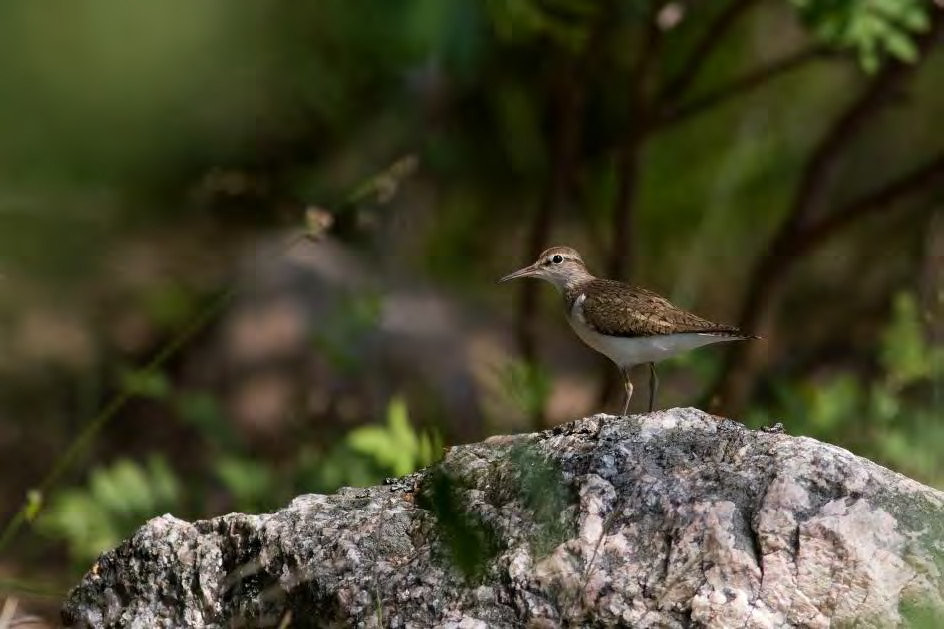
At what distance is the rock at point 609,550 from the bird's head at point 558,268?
224cm

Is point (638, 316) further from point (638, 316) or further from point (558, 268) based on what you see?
point (558, 268)

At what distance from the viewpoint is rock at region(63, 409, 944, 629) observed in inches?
99.5

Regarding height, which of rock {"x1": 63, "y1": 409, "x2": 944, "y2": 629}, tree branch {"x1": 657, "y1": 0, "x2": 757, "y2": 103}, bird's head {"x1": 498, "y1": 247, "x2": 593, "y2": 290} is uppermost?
tree branch {"x1": 657, "y1": 0, "x2": 757, "y2": 103}

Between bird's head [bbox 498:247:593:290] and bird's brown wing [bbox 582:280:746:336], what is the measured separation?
586mm

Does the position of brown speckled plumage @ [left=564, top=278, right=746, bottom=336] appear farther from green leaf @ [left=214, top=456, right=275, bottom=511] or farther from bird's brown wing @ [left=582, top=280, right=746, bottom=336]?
green leaf @ [left=214, top=456, right=275, bottom=511]

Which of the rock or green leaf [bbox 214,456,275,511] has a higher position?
green leaf [bbox 214,456,275,511]

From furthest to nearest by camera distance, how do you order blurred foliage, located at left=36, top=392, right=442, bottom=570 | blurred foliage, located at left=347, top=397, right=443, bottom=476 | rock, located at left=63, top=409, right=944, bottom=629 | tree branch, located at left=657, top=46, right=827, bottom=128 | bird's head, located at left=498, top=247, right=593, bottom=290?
1. tree branch, located at left=657, top=46, right=827, bottom=128
2. bird's head, located at left=498, top=247, right=593, bottom=290
3. blurred foliage, located at left=36, top=392, right=442, bottom=570
4. blurred foliage, located at left=347, top=397, right=443, bottom=476
5. rock, located at left=63, top=409, right=944, bottom=629

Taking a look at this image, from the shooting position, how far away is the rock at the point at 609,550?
2.53 m

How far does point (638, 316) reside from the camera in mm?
4527

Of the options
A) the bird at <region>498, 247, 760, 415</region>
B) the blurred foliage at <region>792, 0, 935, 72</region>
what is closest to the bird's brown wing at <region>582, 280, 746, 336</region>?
the bird at <region>498, 247, 760, 415</region>

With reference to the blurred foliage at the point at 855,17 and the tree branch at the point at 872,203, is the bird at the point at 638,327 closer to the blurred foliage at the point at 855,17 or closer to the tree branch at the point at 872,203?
the blurred foliage at the point at 855,17

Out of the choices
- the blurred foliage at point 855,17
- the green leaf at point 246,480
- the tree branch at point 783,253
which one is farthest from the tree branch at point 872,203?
the green leaf at point 246,480

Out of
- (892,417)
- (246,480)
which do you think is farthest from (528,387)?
(892,417)

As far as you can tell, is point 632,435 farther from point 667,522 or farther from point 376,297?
point 376,297
